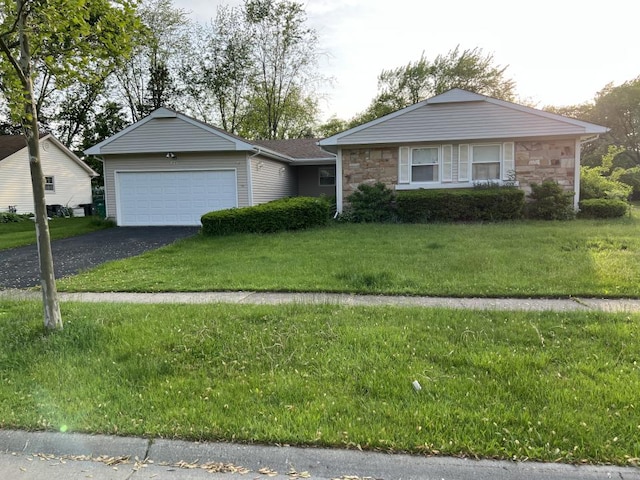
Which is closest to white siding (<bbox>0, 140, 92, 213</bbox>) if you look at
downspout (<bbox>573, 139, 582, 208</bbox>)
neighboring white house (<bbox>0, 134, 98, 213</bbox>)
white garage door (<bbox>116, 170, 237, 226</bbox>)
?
neighboring white house (<bbox>0, 134, 98, 213</bbox>)

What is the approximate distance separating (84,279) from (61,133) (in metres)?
33.6

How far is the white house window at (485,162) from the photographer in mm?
15305

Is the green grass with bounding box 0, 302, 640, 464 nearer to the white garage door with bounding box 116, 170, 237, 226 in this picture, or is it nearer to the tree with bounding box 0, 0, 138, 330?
the tree with bounding box 0, 0, 138, 330

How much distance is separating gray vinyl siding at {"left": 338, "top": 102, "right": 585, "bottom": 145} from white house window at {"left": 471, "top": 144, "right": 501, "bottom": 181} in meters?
0.58

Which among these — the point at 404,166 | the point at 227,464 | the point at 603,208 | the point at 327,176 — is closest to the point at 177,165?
the point at 404,166

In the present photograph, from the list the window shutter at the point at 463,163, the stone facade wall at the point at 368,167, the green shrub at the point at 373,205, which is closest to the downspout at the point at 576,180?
the window shutter at the point at 463,163

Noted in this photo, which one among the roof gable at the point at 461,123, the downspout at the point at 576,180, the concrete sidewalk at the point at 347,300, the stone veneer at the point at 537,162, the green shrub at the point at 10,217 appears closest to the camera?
the concrete sidewalk at the point at 347,300

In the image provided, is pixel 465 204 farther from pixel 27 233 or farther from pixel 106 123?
pixel 106 123

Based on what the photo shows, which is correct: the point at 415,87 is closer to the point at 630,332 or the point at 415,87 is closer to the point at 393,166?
the point at 393,166

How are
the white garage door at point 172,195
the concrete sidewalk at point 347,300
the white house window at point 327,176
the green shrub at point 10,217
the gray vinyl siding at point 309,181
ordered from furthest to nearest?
the gray vinyl siding at point 309,181 → the white house window at point 327,176 → the green shrub at point 10,217 → the white garage door at point 172,195 → the concrete sidewalk at point 347,300

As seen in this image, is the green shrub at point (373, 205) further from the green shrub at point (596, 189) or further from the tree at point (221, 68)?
the tree at point (221, 68)

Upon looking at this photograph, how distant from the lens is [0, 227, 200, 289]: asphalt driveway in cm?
877

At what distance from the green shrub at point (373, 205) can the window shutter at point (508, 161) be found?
4.05 m

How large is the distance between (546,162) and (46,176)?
2616cm
